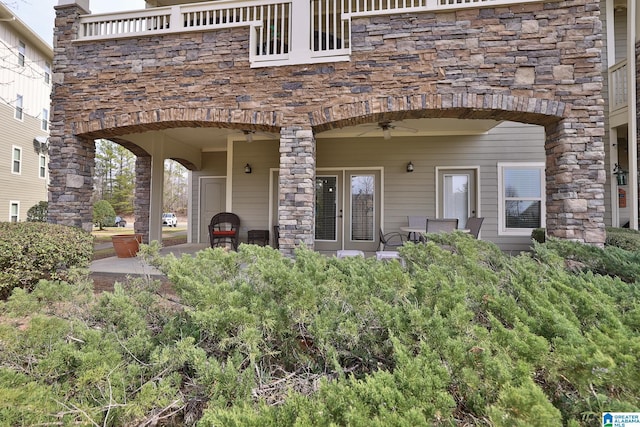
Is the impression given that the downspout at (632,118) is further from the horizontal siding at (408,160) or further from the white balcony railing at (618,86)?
the horizontal siding at (408,160)

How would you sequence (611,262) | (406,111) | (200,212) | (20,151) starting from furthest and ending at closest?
(20,151)
(200,212)
(406,111)
(611,262)

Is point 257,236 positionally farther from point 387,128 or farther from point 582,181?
point 582,181

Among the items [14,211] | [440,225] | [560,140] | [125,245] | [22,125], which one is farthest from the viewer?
[22,125]

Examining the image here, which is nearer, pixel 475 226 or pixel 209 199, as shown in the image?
pixel 475 226

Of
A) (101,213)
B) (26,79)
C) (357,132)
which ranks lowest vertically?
(101,213)

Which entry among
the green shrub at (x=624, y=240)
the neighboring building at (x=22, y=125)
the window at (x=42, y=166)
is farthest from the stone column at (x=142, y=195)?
the green shrub at (x=624, y=240)

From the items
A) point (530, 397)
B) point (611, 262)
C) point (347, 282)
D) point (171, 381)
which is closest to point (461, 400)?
point (530, 397)

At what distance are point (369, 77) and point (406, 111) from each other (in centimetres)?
76

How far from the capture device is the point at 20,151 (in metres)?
12.7

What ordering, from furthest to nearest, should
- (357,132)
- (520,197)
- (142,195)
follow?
(142,195) < (357,132) < (520,197)

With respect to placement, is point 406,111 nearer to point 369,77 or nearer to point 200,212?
point 369,77

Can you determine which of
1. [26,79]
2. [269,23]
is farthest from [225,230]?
[26,79]

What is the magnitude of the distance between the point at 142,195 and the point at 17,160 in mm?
8478

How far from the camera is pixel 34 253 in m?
3.75
